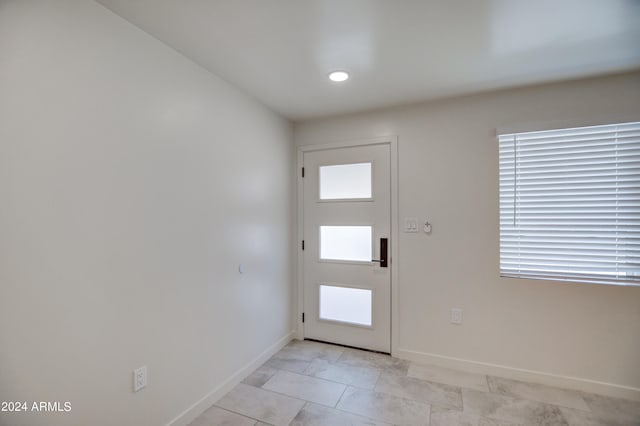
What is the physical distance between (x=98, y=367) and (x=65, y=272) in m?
0.53

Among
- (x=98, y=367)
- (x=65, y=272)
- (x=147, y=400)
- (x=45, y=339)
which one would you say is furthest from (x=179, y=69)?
(x=147, y=400)

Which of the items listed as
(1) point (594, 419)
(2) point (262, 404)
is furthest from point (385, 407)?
(1) point (594, 419)

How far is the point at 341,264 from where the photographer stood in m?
3.22

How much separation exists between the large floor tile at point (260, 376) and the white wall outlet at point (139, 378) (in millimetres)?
963

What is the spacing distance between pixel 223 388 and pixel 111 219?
158 centimetres

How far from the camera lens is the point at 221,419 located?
2051 mm

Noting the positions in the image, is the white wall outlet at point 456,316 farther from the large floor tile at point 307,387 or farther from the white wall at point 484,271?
the large floor tile at point 307,387

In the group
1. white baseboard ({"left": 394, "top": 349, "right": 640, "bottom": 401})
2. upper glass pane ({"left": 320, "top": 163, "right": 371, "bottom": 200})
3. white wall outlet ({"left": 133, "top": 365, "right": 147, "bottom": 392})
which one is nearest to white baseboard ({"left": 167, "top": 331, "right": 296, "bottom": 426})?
white wall outlet ({"left": 133, "top": 365, "right": 147, "bottom": 392})

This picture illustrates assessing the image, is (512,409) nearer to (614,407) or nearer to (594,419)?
(594,419)

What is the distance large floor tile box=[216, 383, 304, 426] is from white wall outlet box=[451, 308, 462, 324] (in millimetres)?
1530

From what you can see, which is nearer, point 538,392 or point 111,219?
point 111,219

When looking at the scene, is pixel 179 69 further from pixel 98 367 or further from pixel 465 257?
pixel 465 257

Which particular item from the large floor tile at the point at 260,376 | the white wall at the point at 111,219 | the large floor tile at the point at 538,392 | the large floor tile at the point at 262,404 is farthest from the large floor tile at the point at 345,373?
the large floor tile at the point at 538,392

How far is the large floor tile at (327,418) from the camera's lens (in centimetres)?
200
